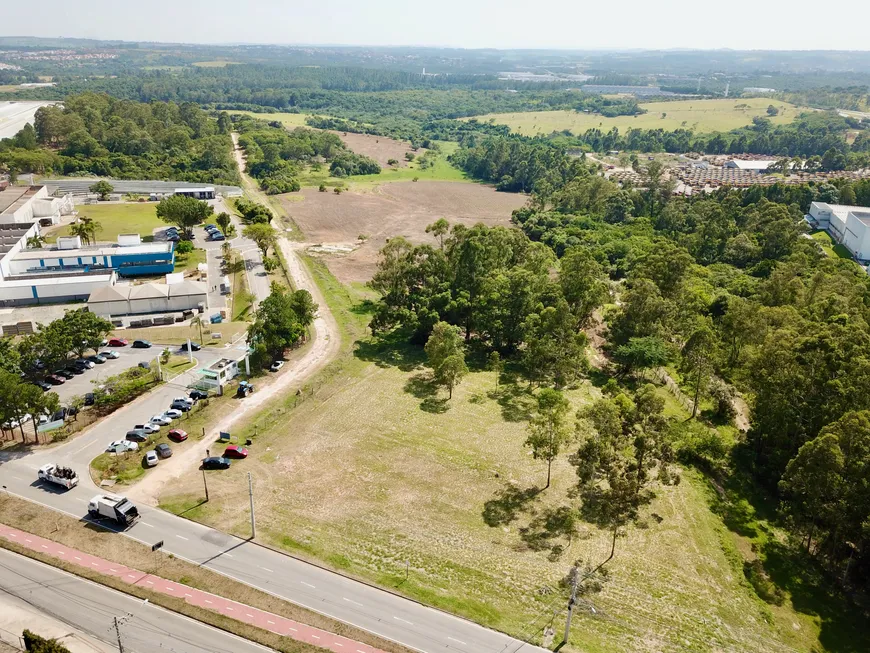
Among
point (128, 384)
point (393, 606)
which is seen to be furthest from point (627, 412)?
point (128, 384)

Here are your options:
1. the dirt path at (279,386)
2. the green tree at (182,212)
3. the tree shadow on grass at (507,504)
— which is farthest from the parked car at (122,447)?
the green tree at (182,212)

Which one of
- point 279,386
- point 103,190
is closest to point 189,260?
point 279,386

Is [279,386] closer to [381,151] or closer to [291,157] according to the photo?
[291,157]

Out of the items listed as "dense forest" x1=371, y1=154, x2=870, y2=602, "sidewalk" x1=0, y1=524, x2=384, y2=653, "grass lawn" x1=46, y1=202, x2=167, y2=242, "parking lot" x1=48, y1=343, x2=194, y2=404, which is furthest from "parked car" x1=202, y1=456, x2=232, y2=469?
"grass lawn" x1=46, y1=202, x2=167, y2=242

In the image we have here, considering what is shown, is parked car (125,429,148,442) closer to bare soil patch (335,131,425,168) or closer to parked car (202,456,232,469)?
parked car (202,456,232,469)

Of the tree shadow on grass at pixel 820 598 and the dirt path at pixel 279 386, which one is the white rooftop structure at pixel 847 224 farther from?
the dirt path at pixel 279 386

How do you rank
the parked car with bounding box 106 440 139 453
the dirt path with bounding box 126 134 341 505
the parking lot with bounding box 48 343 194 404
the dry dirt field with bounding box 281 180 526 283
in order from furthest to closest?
the dry dirt field with bounding box 281 180 526 283
the parking lot with bounding box 48 343 194 404
the parked car with bounding box 106 440 139 453
the dirt path with bounding box 126 134 341 505

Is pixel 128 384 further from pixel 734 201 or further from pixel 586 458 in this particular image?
pixel 734 201
